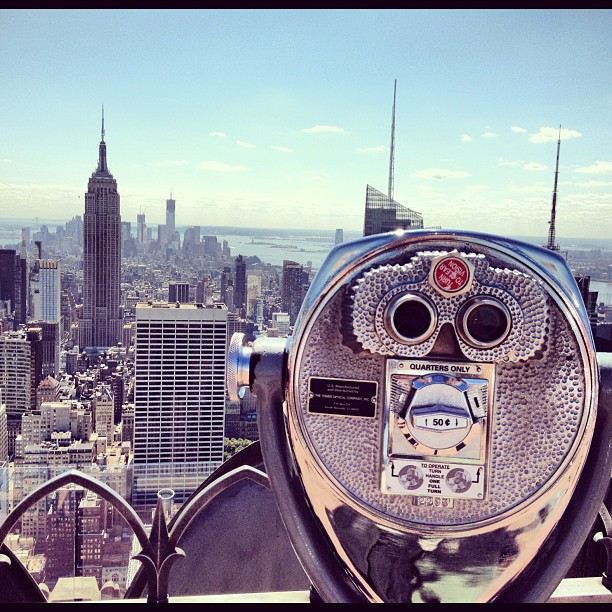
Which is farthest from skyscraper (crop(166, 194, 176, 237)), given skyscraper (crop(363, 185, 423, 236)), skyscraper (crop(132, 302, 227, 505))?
skyscraper (crop(363, 185, 423, 236))

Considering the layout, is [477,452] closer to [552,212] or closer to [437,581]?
[437,581]

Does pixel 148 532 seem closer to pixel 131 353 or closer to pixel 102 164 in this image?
pixel 131 353

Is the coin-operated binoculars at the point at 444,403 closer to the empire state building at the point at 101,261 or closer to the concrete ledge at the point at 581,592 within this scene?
the concrete ledge at the point at 581,592

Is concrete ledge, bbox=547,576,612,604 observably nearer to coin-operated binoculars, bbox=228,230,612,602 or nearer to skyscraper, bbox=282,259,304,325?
coin-operated binoculars, bbox=228,230,612,602

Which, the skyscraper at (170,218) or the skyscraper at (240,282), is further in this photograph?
the skyscraper at (170,218)

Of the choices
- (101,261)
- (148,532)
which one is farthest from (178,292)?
(148,532)

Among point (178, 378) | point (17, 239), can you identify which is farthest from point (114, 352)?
point (178, 378)

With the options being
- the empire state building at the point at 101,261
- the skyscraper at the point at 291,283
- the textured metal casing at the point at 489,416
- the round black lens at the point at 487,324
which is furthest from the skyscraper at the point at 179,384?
the round black lens at the point at 487,324

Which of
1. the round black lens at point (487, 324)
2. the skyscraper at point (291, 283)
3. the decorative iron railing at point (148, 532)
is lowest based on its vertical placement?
the skyscraper at point (291, 283)
